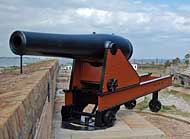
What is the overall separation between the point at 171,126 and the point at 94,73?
2588 millimetres

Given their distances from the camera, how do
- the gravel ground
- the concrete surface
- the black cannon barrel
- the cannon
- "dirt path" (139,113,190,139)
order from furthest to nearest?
the gravel ground
"dirt path" (139,113,190,139)
the concrete surface
the cannon
the black cannon barrel

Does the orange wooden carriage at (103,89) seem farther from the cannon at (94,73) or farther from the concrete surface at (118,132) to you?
the concrete surface at (118,132)

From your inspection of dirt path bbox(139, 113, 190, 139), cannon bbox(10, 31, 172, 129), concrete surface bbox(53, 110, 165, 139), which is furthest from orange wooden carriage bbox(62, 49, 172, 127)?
dirt path bbox(139, 113, 190, 139)

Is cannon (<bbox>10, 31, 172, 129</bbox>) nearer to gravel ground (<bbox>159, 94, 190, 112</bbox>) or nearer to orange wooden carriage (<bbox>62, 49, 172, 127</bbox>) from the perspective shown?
orange wooden carriage (<bbox>62, 49, 172, 127</bbox>)

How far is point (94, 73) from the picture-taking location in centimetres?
583

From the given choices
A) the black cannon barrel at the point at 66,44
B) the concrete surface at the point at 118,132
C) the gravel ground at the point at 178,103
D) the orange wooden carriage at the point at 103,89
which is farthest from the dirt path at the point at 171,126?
the gravel ground at the point at 178,103

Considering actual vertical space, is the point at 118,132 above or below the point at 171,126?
above

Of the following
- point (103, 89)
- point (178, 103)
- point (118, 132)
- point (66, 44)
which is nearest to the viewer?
point (66, 44)

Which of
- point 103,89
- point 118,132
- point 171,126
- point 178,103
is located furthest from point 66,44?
point 178,103

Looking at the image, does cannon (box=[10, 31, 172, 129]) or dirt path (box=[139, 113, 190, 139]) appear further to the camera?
dirt path (box=[139, 113, 190, 139])

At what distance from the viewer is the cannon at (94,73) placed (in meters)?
4.61

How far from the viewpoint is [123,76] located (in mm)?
5703

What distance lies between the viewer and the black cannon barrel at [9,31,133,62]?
4133mm

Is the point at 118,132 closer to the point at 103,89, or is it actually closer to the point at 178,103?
the point at 103,89
